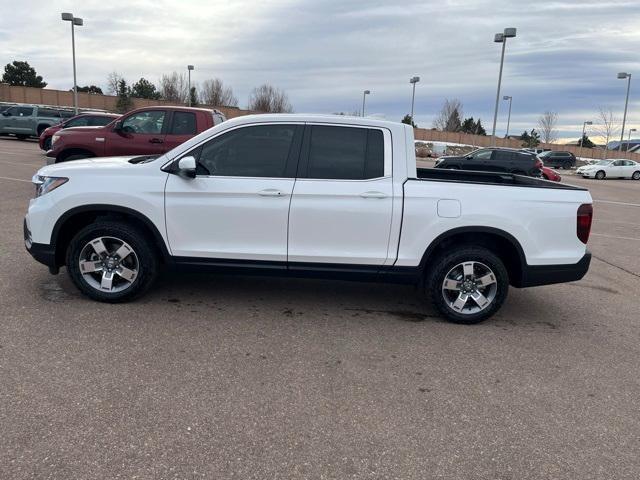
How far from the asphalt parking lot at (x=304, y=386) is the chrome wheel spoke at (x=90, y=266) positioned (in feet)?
1.05

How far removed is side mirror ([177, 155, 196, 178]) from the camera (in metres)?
4.54

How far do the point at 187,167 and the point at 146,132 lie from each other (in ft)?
23.7

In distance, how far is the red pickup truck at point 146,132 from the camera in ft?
36.3

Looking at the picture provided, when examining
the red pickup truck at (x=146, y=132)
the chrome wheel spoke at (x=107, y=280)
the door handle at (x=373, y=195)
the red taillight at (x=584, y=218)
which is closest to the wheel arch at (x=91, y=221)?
the chrome wheel spoke at (x=107, y=280)

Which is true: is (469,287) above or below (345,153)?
below

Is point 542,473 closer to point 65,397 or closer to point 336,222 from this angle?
point 336,222

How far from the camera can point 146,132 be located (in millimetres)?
11148

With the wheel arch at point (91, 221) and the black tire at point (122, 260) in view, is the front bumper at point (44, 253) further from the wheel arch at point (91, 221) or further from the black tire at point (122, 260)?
the black tire at point (122, 260)

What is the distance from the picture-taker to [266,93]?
2908 inches

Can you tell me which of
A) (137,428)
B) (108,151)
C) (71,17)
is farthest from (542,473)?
(71,17)

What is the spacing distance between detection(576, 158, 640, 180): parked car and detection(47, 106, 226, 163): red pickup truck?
31237 mm

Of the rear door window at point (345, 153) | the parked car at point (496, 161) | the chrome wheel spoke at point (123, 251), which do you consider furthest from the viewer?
the parked car at point (496, 161)

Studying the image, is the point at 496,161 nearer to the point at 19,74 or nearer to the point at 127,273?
the point at 127,273

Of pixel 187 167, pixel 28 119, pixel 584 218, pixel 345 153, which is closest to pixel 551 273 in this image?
pixel 584 218
